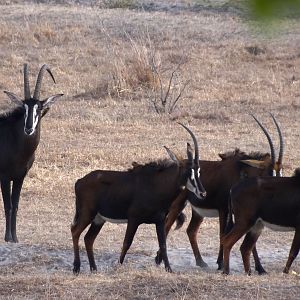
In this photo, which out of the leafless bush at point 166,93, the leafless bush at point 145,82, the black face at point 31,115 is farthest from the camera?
the leafless bush at point 145,82

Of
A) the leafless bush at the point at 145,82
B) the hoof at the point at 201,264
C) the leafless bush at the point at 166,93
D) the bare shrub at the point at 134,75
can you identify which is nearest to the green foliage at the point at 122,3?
the hoof at the point at 201,264

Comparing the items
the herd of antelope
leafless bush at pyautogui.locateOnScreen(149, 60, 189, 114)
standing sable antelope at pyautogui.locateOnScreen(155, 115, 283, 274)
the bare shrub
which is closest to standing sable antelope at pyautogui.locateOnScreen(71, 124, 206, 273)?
the herd of antelope

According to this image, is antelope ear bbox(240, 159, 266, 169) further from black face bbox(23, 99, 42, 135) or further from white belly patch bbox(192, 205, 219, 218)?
black face bbox(23, 99, 42, 135)

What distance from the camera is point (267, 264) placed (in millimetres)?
10258

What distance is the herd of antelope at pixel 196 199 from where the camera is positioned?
29.9 ft

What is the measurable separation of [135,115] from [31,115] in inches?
378

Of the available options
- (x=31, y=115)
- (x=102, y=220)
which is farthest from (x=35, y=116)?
(x=102, y=220)

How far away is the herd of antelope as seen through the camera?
29.9ft

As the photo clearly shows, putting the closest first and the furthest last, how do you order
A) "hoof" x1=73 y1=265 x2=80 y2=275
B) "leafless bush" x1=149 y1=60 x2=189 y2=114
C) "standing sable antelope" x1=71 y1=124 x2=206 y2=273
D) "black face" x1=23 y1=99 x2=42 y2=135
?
"hoof" x1=73 y1=265 x2=80 y2=275 < "standing sable antelope" x1=71 y1=124 x2=206 y2=273 < "black face" x1=23 y1=99 x2=42 y2=135 < "leafless bush" x1=149 y1=60 x2=189 y2=114

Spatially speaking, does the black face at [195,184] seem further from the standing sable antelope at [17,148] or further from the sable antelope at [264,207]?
the standing sable antelope at [17,148]

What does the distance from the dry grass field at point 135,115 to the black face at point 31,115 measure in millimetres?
1402

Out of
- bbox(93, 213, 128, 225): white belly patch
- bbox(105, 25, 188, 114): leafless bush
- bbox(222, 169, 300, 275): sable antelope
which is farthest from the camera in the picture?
bbox(105, 25, 188, 114): leafless bush

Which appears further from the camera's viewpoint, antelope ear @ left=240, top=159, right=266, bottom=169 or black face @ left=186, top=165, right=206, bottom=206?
antelope ear @ left=240, top=159, right=266, bottom=169

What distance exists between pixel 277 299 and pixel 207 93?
55.5 feet
